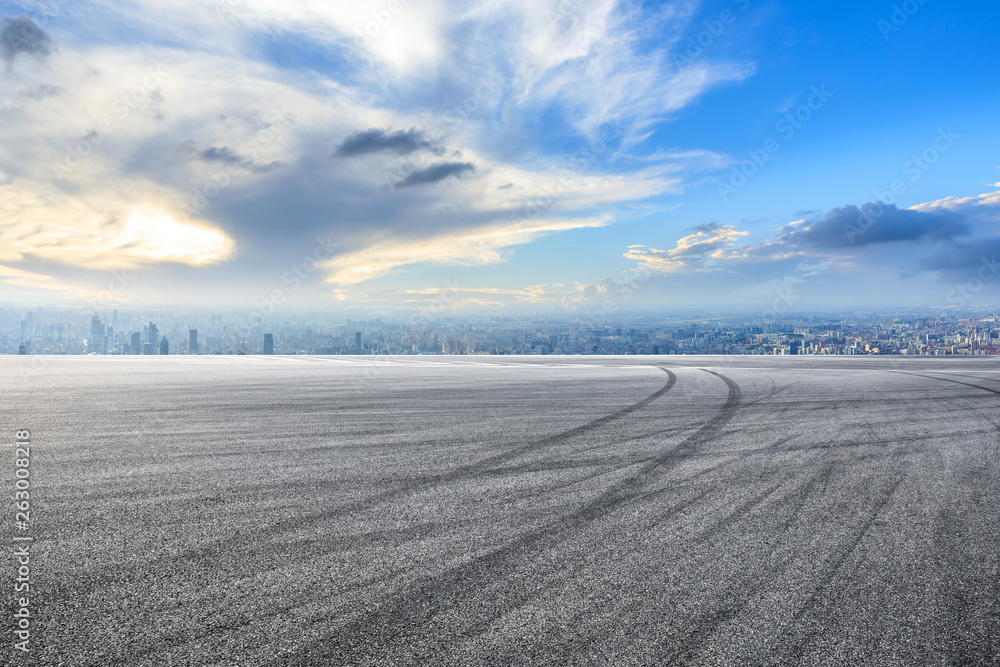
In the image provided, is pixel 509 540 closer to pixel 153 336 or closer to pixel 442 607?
pixel 442 607

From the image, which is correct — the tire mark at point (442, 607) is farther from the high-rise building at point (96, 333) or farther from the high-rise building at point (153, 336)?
the high-rise building at point (96, 333)

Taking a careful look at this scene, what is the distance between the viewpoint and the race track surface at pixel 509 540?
2.98 m

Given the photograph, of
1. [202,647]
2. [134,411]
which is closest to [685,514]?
[202,647]

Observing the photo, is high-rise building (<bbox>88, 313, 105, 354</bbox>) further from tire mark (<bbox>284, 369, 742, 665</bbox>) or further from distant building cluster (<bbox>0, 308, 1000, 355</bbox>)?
tire mark (<bbox>284, 369, 742, 665</bbox>)

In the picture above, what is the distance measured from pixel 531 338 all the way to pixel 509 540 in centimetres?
4289

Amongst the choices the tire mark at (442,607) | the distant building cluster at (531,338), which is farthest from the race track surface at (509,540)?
the distant building cluster at (531,338)

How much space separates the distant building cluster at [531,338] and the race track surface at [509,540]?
2759cm

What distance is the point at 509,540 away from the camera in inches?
172

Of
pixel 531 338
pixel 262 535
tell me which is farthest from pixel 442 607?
pixel 531 338

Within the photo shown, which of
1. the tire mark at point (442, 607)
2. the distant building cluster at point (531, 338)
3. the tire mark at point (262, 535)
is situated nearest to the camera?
the tire mark at point (442, 607)

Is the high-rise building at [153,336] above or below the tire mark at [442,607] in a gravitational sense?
above

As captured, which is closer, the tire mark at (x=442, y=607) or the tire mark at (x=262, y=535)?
the tire mark at (x=442, y=607)

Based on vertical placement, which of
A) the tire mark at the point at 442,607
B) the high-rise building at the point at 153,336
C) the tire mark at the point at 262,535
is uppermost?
the high-rise building at the point at 153,336

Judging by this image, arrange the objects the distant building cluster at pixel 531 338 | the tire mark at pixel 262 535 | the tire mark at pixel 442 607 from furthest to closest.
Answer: the distant building cluster at pixel 531 338 → the tire mark at pixel 262 535 → the tire mark at pixel 442 607
